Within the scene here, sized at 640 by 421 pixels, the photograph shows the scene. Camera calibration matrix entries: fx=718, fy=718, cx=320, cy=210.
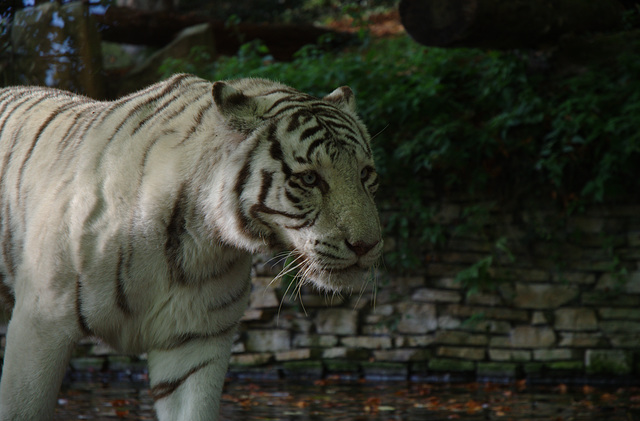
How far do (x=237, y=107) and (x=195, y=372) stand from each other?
3.11 ft

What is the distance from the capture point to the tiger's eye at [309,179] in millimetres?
2152

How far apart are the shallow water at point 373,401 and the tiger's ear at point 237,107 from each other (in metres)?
2.77

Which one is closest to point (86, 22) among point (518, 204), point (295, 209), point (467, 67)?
point (467, 67)

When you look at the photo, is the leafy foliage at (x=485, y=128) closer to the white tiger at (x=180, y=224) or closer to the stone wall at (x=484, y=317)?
the stone wall at (x=484, y=317)

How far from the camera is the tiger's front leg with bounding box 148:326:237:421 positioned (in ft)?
8.20

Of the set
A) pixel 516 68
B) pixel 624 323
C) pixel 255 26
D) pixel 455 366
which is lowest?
pixel 455 366

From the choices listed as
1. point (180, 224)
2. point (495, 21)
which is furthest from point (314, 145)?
point (495, 21)

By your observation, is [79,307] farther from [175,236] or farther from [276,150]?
[276,150]

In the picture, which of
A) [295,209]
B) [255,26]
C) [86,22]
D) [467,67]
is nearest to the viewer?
[295,209]

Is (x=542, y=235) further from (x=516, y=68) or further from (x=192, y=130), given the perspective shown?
(x=192, y=130)

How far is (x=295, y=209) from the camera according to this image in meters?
2.15

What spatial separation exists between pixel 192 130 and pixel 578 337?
459 cm

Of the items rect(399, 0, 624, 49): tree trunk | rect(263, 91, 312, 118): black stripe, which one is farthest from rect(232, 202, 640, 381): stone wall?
rect(263, 91, 312, 118): black stripe

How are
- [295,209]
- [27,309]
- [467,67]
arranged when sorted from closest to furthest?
[295,209]
[27,309]
[467,67]
